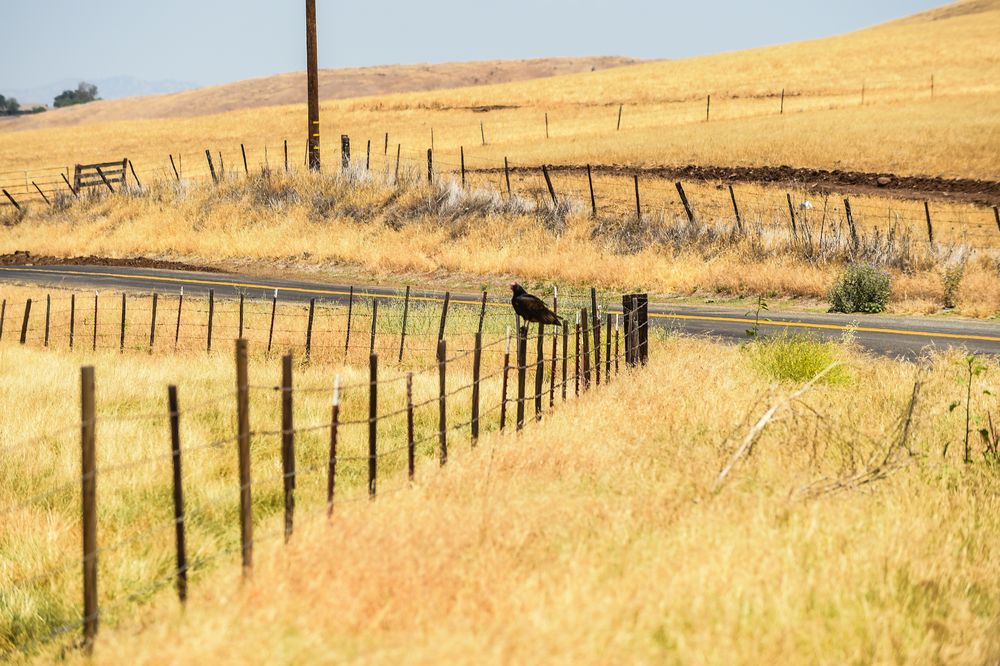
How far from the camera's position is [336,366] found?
671 inches

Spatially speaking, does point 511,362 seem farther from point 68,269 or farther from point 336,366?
point 68,269

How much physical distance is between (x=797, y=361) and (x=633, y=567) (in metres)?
8.01

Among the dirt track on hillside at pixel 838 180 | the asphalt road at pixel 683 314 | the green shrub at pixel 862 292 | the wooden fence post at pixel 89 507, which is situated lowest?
the asphalt road at pixel 683 314

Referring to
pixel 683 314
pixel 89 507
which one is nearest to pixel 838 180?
pixel 683 314

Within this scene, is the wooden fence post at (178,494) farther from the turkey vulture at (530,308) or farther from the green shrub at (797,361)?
the green shrub at (797,361)

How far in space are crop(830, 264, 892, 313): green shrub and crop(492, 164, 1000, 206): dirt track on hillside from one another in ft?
48.4

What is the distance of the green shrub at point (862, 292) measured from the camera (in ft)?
75.0

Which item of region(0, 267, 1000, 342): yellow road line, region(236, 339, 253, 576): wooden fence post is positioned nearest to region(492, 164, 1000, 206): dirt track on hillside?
region(0, 267, 1000, 342): yellow road line

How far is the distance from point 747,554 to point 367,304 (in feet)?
53.5

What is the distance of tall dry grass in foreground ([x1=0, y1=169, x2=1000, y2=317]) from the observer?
83.0ft

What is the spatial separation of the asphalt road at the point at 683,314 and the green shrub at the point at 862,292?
98 centimetres

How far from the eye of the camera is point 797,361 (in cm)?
1390

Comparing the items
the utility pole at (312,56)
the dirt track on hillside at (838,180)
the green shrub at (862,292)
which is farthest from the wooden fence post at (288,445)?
the dirt track on hillside at (838,180)

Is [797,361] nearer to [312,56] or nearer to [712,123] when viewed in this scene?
[312,56]
